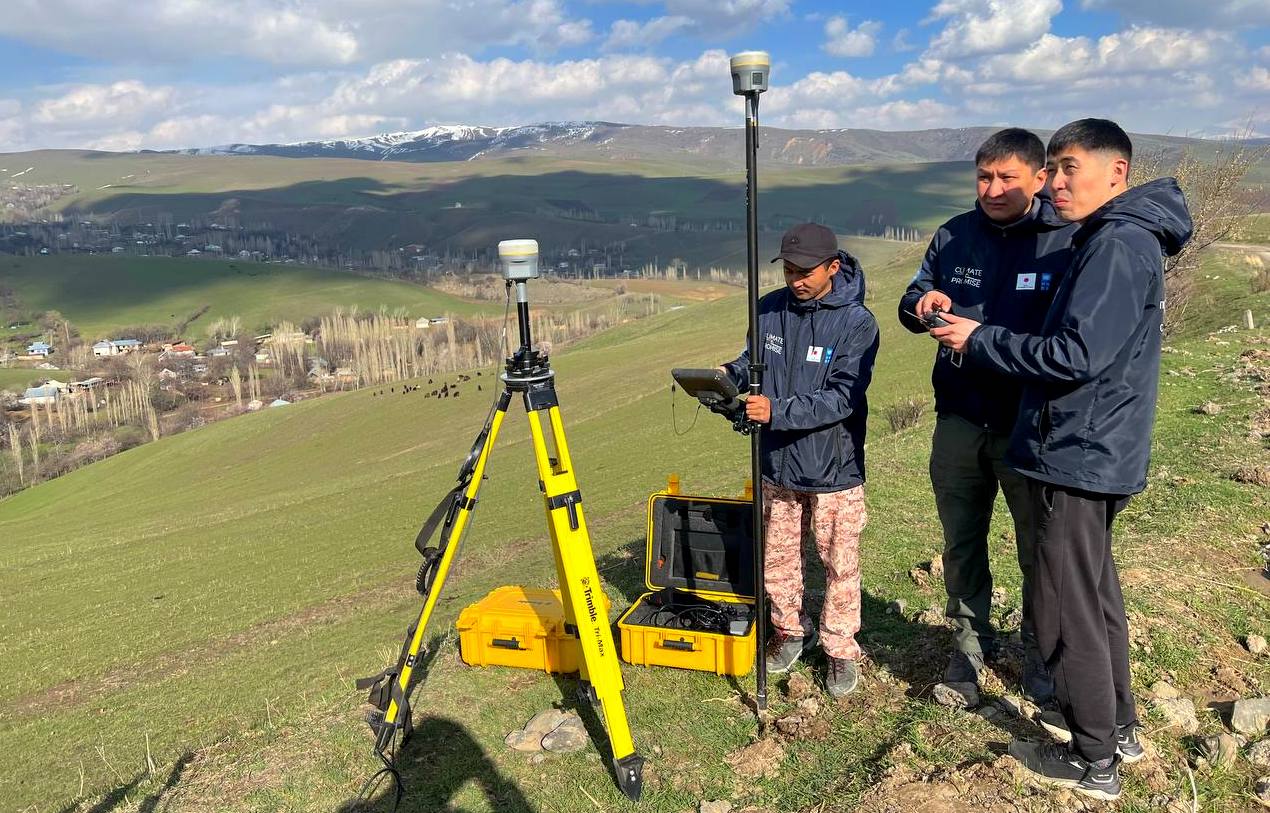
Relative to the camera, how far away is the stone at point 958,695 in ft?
16.1

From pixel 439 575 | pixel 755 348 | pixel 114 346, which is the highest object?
pixel 755 348

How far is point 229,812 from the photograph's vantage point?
15.8 feet

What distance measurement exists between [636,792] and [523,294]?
9.54 ft

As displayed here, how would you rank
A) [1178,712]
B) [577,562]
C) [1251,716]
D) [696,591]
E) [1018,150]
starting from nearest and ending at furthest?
1. [1251,716]
2. [1178,712]
3. [1018,150]
4. [577,562]
5. [696,591]

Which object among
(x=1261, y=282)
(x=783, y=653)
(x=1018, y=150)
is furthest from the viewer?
(x=1261, y=282)

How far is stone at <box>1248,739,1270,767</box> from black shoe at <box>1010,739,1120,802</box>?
0.69 metres

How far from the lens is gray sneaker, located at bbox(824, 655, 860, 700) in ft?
17.6

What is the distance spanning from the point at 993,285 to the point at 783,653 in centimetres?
289

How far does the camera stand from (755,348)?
4934 mm

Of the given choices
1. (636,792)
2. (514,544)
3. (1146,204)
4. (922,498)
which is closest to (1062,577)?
(1146,204)

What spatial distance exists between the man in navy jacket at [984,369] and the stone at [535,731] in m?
2.47

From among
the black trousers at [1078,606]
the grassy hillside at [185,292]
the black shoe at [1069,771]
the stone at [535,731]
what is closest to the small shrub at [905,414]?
the stone at [535,731]

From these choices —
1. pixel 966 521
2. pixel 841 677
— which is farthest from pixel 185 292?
pixel 966 521

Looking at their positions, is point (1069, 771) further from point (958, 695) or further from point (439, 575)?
point (439, 575)
